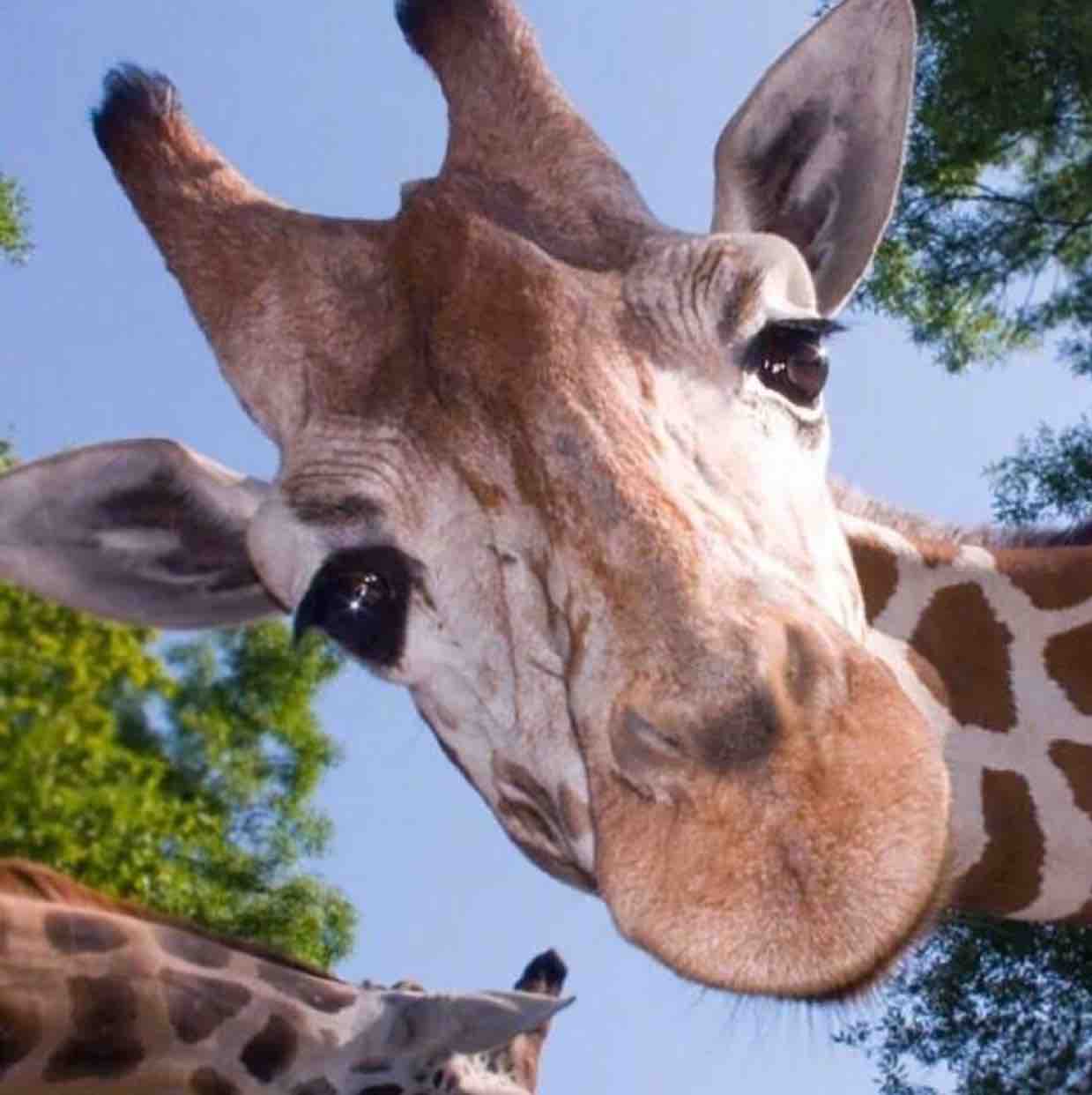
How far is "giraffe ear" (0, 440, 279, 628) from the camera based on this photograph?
147 inches

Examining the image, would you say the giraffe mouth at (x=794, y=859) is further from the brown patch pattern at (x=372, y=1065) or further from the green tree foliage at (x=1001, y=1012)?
the green tree foliage at (x=1001, y=1012)

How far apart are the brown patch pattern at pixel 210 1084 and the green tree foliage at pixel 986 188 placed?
9.11 metres

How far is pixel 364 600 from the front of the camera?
3.19 meters

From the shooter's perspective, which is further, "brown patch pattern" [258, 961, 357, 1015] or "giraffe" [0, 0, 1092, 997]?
"brown patch pattern" [258, 961, 357, 1015]

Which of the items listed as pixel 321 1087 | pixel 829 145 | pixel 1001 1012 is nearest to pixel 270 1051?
pixel 321 1087

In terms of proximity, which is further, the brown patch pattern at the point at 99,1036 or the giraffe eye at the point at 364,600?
the brown patch pattern at the point at 99,1036

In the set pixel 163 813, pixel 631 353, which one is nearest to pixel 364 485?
pixel 631 353

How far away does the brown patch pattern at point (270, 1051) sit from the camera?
237 inches

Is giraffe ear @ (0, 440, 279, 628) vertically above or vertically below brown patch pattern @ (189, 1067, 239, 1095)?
above

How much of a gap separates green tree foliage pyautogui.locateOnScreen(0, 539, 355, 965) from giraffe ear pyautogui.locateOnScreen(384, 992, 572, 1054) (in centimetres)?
702

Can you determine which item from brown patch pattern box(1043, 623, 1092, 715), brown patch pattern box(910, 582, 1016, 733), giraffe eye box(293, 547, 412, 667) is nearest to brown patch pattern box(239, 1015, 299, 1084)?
brown patch pattern box(910, 582, 1016, 733)

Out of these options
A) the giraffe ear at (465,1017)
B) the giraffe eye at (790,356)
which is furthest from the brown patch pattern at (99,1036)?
the giraffe eye at (790,356)

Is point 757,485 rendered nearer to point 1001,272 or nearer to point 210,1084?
point 210,1084

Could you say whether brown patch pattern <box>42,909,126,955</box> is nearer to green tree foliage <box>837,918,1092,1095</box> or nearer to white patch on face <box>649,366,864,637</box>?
white patch on face <box>649,366,864,637</box>
